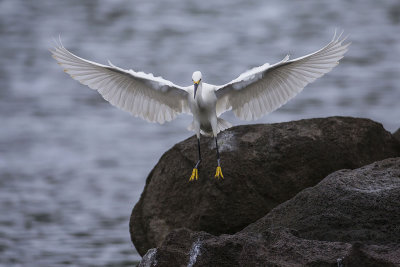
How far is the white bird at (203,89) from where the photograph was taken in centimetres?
917

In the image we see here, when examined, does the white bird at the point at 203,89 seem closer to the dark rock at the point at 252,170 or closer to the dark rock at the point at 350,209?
the dark rock at the point at 252,170

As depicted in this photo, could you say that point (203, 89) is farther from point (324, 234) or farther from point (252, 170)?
point (324, 234)

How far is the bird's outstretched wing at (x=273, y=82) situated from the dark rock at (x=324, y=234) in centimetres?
190

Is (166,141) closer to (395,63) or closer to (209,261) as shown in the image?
(395,63)

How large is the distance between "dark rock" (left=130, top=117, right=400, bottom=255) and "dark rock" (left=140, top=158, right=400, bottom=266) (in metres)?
1.17

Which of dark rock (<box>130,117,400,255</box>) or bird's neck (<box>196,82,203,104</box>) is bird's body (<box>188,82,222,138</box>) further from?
dark rock (<box>130,117,400,255</box>)

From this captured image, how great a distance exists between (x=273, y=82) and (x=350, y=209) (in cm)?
292

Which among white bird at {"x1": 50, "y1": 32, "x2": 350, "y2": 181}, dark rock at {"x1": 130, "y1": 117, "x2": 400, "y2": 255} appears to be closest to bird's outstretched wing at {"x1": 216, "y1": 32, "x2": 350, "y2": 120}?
white bird at {"x1": 50, "y1": 32, "x2": 350, "y2": 181}

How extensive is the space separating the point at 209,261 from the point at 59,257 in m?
6.26

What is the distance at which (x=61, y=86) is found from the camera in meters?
25.8

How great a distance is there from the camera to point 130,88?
988 cm

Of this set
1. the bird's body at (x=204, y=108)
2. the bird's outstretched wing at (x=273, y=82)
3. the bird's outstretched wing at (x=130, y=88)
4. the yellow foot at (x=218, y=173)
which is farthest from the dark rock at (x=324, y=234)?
the bird's outstretched wing at (x=130, y=88)

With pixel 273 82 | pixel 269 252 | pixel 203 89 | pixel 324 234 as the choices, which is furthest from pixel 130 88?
pixel 269 252

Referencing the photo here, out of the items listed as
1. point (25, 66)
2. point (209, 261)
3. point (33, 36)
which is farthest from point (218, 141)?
point (33, 36)
